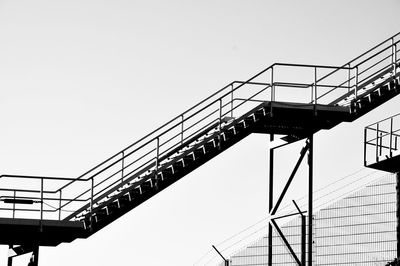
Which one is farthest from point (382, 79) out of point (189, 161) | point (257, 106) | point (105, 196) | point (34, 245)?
point (34, 245)

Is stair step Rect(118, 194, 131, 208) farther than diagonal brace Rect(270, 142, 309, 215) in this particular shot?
No

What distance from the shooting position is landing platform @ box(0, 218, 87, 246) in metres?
29.0

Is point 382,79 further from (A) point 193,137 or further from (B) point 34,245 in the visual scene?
(B) point 34,245

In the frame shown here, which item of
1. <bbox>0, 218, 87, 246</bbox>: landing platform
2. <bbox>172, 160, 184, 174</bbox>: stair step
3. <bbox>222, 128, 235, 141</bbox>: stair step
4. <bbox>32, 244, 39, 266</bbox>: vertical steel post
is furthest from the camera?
<bbox>32, 244, 39, 266</bbox>: vertical steel post

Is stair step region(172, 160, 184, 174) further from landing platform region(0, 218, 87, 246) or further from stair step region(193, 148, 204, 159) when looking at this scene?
landing platform region(0, 218, 87, 246)

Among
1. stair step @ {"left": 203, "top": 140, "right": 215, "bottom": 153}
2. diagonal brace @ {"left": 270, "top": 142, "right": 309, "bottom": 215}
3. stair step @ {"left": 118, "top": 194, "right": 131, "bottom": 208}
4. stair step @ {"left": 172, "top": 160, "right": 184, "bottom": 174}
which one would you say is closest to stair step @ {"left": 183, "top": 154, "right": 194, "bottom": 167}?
stair step @ {"left": 172, "top": 160, "right": 184, "bottom": 174}

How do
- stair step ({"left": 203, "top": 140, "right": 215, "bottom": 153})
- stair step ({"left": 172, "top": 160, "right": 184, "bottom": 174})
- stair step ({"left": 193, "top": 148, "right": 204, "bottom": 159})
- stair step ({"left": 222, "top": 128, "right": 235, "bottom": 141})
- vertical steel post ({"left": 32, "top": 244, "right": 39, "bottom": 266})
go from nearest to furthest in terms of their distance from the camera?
stair step ({"left": 172, "top": 160, "right": 184, "bottom": 174})
stair step ({"left": 193, "top": 148, "right": 204, "bottom": 159})
stair step ({"left": 203, "top": 140, "right": 215, "bottom": 153})
stair step ({"left": 222, "top": 128, "right": 235, "bottom": 141})
vertical steel post ({"left": 32, "top": 244, "right": 39, "bottom": 266})

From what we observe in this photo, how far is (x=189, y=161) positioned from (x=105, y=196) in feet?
7.68

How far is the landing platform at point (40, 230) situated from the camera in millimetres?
29047

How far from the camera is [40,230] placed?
29109mm

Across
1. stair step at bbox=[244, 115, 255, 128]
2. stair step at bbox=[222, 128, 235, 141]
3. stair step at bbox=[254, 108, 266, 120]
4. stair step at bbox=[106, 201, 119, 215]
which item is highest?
stair step at bbox=[254, 108, 266, 120]

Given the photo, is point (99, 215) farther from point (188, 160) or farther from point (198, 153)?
point (198, 153)

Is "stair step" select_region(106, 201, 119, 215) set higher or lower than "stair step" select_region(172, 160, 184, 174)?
lower

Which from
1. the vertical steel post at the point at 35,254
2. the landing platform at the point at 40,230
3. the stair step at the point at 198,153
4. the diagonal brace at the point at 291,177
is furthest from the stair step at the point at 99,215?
the diagonal brace at the point at 291,177
